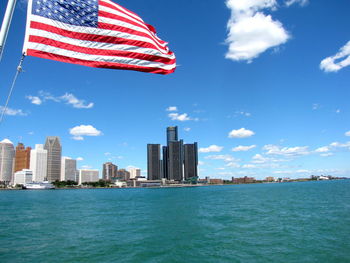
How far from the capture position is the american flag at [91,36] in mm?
8016

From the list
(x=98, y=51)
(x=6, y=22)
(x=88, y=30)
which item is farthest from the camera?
(x=98, y=51)

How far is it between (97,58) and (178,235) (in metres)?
23.4

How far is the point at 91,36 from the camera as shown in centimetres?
893

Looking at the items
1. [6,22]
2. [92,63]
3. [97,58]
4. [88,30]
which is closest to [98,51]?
[97,58]

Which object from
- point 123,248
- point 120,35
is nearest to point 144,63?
point 120,35

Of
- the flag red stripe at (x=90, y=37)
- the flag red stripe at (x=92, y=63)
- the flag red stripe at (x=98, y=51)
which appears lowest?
the flag red stripe at (x=92, y=63)

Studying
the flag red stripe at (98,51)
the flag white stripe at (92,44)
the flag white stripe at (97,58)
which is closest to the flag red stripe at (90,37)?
the flag white stripe at (92,44)

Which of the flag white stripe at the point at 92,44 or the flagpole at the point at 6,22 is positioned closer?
the flagpole at the point at 6,22

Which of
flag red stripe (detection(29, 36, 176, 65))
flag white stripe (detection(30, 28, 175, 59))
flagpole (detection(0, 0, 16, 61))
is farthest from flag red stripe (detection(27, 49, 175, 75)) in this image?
flagpole (detection(0, 0, 16, 61))

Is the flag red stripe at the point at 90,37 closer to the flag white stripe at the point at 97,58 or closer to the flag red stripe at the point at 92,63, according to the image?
the flag white stripe at the point at 97,58

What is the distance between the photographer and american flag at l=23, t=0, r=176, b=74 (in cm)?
802

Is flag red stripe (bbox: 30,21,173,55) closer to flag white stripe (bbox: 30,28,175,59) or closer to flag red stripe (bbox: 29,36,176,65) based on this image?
flag white stripe (bbox: 30,28,175,59)

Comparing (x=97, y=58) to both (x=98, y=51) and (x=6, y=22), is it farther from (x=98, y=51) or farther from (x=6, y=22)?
(x=6, y=22)

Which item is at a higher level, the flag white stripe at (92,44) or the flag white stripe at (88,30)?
the flag white stripe at (88,30)
